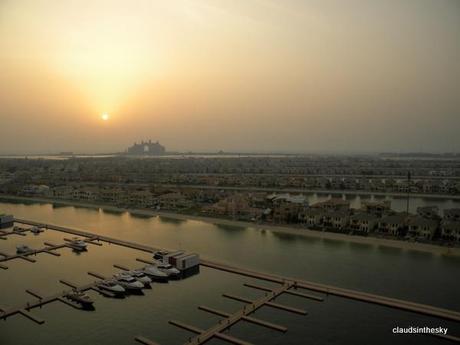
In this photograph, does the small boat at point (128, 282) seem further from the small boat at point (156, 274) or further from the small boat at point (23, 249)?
the small boat at point (23, 249)

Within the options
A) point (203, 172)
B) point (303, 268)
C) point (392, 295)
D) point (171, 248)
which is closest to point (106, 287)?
point (171, 248)

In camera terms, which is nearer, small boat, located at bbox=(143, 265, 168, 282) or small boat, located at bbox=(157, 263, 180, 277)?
small boat, located at bbox=(143, 265, 168, 282)

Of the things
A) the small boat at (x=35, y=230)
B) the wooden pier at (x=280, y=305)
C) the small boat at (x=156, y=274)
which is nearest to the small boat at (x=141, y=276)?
the small boat at (x=156, y=274)

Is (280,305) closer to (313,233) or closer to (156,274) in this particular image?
(156,274)

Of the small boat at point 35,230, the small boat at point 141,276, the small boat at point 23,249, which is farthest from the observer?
the small boat at point 35,230

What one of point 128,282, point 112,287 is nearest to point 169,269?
point 128,282

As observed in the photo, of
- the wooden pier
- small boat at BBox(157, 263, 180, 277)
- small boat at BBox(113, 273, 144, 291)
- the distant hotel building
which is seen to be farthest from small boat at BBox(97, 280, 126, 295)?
the distant hotel building

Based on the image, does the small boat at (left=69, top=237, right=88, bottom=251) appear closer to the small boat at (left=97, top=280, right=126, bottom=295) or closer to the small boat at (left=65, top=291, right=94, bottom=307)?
the small boat at (left=97, top=280, right=126, bottom=295)
